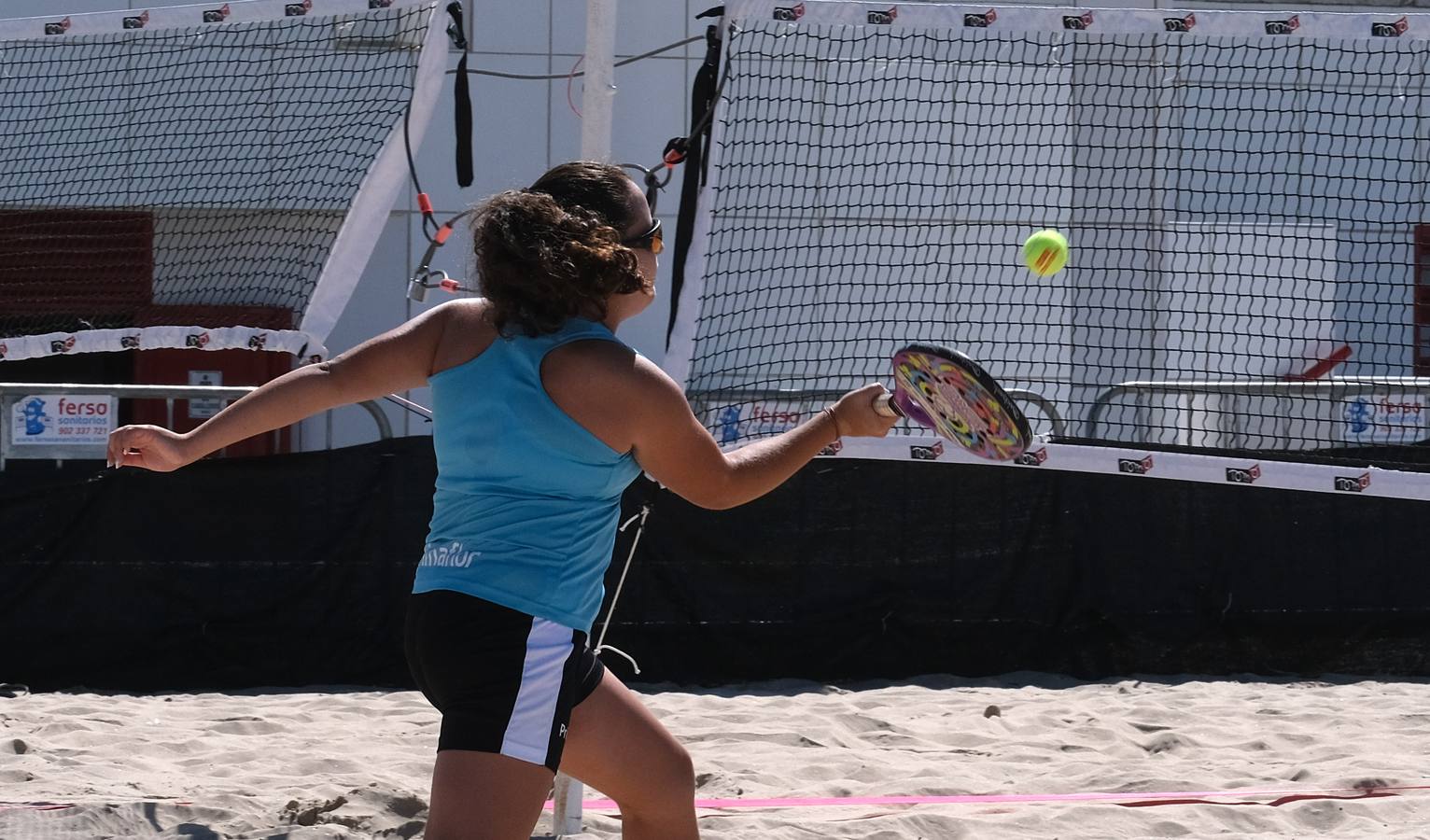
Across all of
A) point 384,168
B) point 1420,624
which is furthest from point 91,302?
point 1420,624

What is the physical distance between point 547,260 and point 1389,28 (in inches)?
133

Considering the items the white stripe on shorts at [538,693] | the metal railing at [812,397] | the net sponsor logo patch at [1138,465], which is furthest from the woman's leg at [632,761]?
the metal railing at [812,397]

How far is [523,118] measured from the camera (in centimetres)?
1025

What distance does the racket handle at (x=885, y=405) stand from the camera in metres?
2.61

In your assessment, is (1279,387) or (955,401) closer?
(955,401)

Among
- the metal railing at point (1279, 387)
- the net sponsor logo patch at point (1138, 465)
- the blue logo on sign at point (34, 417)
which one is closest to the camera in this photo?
the net sponsor logo patch at point (1138, 465)

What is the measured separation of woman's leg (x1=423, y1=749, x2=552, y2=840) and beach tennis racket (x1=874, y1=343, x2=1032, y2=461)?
93 cm

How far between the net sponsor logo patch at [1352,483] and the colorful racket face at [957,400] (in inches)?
72.1

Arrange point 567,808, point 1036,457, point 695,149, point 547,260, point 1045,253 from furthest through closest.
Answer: point 1045,253
point 695,149
point 1036,457
point 567,808
point 547,260

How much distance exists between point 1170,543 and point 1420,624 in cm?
122

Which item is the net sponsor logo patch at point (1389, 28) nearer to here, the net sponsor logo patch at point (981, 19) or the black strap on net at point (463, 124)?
the net sponsor logo patch at point (981, 19)

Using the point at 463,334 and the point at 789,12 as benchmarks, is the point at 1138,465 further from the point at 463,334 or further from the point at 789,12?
the point at 463,334

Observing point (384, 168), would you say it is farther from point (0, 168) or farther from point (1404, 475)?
point (0, 168)

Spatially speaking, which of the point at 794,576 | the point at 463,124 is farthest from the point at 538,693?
the point at 794,576
